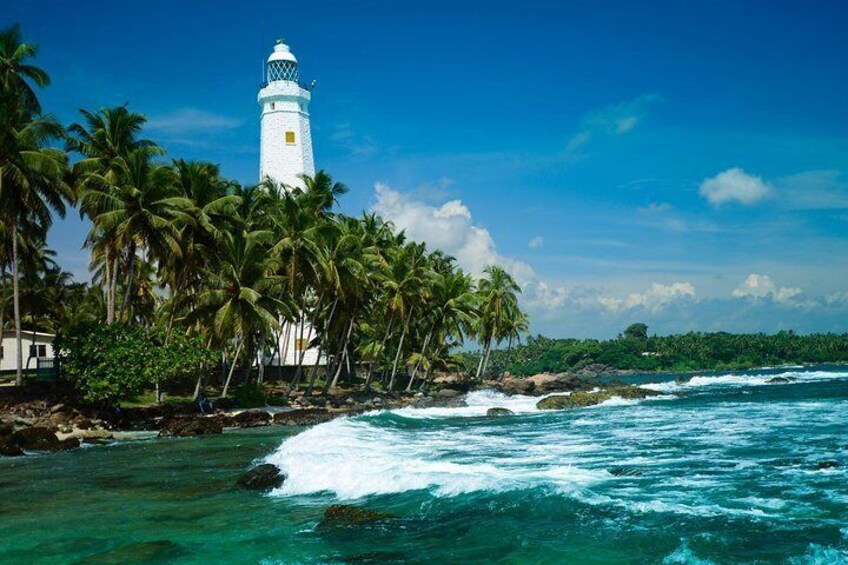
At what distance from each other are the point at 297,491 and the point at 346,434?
10.1m

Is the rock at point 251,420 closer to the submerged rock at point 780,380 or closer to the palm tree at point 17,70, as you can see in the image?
the palm tree at point 17,70

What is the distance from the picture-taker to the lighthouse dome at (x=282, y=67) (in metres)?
60.1

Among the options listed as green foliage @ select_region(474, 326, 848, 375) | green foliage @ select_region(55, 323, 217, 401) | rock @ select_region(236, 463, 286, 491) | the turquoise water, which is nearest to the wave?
the turquoise water

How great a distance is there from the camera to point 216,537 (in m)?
11.1

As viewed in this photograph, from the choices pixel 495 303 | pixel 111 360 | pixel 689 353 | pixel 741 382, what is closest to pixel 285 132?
pixel 495 303

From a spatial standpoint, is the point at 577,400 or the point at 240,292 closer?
the point at 240,292

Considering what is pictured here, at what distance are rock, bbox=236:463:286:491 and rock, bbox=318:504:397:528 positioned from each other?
3.46 meters

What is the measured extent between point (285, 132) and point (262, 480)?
4653 cm

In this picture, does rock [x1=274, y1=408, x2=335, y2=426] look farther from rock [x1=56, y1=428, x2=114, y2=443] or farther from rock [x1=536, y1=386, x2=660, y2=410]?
rock [x1=536, y1=386, x2=660, y2=410]

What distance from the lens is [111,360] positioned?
2905cm

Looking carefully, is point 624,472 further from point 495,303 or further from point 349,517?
point 495,303

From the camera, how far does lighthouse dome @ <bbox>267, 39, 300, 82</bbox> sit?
60.1m

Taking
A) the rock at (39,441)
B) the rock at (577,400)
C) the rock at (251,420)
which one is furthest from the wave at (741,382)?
the rock at (39,441)

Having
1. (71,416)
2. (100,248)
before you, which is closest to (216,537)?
(71,416)
